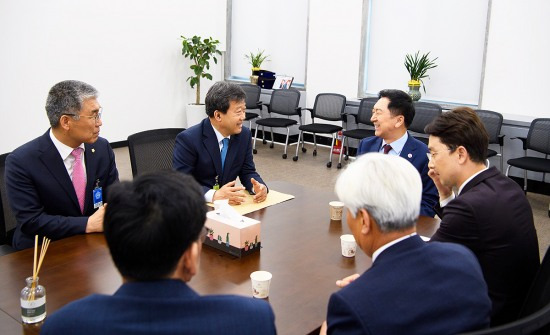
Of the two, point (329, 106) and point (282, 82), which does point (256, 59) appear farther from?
point (329, 106)

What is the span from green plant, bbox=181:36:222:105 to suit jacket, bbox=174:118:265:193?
16.9 feet

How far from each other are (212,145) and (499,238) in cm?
178

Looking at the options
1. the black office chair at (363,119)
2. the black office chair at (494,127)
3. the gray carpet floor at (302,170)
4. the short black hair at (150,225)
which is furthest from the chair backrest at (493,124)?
the short black hair at (150,225)

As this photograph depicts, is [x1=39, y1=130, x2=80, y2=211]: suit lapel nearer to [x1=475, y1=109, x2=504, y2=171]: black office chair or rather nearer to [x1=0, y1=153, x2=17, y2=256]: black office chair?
[x1=0, y1=153, x2=17, y2=256]: black office chair

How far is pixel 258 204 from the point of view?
9.09 feet

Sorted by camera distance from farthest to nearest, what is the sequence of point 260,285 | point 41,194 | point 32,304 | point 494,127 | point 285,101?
point 285,101 → point 494,127 → point 41,194 → point 260,285 → point 32,304

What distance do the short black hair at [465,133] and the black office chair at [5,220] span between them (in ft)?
6.64

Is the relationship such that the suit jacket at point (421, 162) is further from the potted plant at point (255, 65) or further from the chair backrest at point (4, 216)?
the potted plant at point (255, 65)

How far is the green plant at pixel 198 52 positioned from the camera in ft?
26.3

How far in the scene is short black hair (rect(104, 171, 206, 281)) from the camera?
1.01 meters

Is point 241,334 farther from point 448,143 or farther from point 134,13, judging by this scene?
point 134,13

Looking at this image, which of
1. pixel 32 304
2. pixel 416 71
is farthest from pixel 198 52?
pixel 32 304

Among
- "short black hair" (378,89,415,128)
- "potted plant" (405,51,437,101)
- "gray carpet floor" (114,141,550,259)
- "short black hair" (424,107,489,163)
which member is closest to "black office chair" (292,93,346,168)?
"gray carpet floor" (114,141,550,259)

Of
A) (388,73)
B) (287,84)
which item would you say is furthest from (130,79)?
(388,73)
